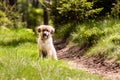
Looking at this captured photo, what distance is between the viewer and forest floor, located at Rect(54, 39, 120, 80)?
35.4 ft

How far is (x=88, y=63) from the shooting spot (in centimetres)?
1226

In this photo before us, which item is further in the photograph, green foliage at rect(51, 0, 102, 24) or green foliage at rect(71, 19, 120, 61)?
green foliage at rect(51, 0, 102, 24)

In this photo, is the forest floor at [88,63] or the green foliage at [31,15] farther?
the green foliage at [31,15]

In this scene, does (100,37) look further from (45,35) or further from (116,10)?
(45,35)

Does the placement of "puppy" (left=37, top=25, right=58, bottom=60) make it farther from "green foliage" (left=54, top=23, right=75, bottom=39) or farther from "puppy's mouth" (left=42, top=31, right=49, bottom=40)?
"green foliage" (left=54, top=23, right=75, bottom=39)

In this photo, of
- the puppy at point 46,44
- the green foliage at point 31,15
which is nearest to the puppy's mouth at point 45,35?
the puppy at point 46,44

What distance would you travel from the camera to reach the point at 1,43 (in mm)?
15258

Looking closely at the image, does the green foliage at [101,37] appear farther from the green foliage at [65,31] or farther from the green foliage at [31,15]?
the green foliage at [31,15]

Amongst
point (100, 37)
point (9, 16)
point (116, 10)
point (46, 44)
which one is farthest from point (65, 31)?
point (46, 44)

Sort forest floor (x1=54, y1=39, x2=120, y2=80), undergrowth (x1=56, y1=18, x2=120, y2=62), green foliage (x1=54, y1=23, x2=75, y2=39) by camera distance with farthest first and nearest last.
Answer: green foliage (x1=54, y1=23, x2=75, y2=39)
undergrowth (x1=56, y1=18, x2=120, y2=62)
forest floor (x1=54, y1=39, x2=120, y2=80)

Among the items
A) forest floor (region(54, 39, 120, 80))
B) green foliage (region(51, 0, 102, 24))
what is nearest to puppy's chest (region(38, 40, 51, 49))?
forest floor (region(54, 39, 120, 80))

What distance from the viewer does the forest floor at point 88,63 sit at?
1079 centimetres

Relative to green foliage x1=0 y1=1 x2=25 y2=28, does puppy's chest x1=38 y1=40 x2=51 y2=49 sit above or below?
above

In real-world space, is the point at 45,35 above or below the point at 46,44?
above
